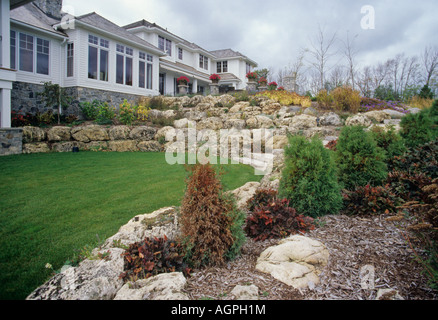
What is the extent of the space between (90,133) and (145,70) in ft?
30.2

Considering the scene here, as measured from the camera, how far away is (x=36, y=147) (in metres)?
9.95

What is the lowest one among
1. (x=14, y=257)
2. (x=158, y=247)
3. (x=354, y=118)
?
(x=14, y=257)

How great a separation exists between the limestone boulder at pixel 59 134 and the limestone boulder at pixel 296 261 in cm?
1145

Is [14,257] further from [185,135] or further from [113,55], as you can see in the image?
[113,55]

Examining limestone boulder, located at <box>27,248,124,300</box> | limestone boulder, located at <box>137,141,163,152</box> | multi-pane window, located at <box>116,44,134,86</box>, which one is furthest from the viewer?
multi-pane window, located at <box>116,44,134,86</box>

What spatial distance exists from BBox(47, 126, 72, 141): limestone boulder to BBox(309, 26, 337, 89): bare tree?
2129cm

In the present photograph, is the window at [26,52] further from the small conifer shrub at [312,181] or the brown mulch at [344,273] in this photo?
the brown mulch at [344,273]

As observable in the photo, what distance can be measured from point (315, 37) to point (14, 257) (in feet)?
83.9

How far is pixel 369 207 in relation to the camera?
3330mm

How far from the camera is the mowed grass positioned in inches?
114

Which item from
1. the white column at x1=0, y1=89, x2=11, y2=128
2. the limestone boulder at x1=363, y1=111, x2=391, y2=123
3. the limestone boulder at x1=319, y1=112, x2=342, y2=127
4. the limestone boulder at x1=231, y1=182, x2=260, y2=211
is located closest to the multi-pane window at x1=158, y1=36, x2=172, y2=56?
the white column at x1=0, y1=89, x2=11, y2=128

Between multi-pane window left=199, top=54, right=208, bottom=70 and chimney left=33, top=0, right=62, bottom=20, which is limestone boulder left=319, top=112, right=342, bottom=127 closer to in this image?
chimney left=33, top=0, right=62, bottom=20
